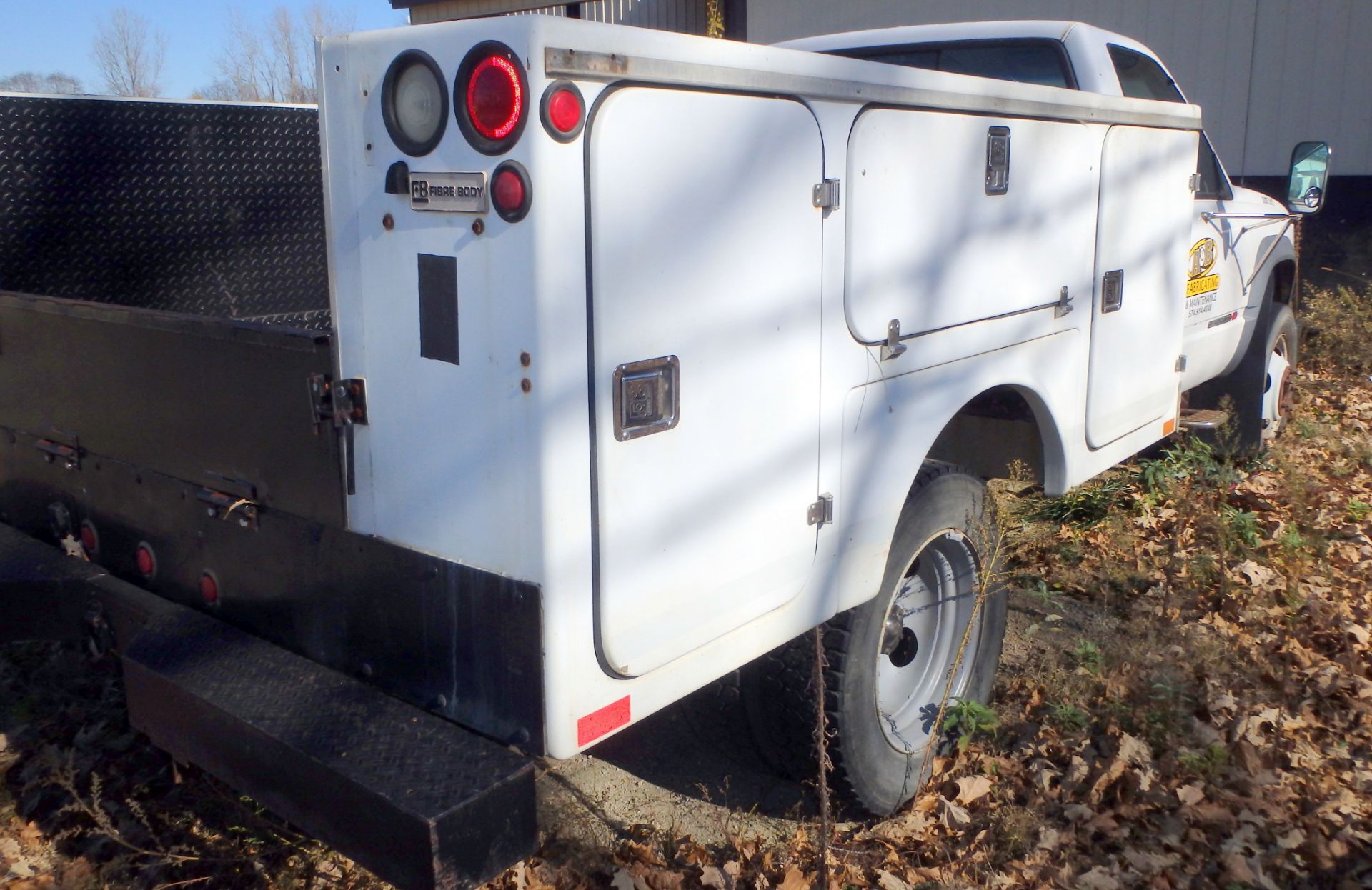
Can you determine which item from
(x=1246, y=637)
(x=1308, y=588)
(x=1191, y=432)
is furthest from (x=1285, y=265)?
(x=1246, y=637)

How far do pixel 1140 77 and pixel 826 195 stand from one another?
9.96 feet

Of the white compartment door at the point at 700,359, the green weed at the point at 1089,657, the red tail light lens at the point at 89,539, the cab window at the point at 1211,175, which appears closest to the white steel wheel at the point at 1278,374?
the cab window at the point at 1211,175

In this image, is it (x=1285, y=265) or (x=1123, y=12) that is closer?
Result: (x=1285, y=265)

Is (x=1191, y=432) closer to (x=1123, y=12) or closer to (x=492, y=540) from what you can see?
(x=492, y=540)

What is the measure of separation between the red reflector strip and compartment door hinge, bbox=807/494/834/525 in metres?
0.61

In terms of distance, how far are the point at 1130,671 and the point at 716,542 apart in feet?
6.85

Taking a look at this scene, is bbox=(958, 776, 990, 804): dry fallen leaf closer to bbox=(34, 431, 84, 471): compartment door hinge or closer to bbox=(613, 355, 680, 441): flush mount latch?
bbox=(613, 355, 680, 441): flush mount latch

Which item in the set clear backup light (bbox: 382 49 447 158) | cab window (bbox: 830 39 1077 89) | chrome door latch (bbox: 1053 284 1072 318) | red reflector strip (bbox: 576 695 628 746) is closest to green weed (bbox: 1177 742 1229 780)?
chrome door latch (bbox: 1053 284 1072 318)

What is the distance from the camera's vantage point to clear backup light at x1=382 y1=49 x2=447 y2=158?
196 cm

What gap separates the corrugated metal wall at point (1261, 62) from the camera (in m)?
10.4

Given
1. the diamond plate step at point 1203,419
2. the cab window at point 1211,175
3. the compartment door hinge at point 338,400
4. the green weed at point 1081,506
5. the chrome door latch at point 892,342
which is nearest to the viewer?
the compartment door hinge at point 338,400

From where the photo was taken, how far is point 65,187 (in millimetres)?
3385

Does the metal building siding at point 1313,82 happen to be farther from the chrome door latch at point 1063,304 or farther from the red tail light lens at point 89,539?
the red tail light lens at point 89,539

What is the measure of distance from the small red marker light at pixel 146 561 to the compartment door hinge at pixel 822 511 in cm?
163
